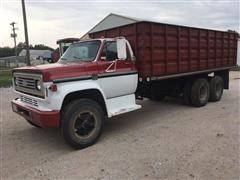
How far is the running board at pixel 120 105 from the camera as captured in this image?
5.69 metres

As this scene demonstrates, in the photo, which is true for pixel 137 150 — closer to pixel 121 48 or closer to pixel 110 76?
pixel 110 76

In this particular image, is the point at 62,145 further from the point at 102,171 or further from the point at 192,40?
the point at 192,40

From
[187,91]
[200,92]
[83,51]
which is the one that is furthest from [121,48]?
[200,92]

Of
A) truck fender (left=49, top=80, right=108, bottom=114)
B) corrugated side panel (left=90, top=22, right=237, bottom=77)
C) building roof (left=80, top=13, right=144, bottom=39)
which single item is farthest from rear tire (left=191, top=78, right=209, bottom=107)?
building roof (left=80, top=13, right=144, bottom=39)

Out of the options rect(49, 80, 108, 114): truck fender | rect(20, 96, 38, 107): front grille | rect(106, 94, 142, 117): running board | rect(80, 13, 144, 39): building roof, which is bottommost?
rect(106, 94, 142, 117): running board

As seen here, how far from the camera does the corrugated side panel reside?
20.5 ft

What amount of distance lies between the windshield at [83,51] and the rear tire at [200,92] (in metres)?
3.86

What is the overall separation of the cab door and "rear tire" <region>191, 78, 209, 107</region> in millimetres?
2776

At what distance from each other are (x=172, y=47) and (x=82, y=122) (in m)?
3.42

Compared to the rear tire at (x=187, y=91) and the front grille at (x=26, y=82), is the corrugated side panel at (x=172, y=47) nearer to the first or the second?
the rear tire at (x=187, y=91)

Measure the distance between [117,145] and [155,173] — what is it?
1375 millimetres

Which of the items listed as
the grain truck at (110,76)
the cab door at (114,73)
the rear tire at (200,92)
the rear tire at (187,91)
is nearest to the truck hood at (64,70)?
the grain truck at (110,76)

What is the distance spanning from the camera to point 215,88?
912 cm

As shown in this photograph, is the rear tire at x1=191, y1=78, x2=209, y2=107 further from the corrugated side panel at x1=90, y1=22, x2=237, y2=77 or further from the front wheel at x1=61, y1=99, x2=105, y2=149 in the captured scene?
the front wheel at x1=61, y1=99, x2=105, y2=149
